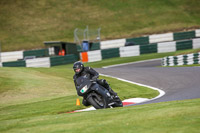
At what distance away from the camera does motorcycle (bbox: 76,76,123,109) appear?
31.1ft

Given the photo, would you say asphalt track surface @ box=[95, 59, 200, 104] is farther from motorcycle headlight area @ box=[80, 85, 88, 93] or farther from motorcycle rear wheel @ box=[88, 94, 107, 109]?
motorcycle headlight area @ box=[80, 85, 88, 93]

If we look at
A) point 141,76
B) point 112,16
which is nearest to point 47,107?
point 141,76

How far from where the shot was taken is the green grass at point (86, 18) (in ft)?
132

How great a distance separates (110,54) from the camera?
30328mm

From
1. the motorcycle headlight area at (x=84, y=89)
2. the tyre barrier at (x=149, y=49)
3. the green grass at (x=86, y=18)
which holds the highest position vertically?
the green grass at (x=86, y=18)

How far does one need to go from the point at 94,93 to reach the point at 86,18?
34.5 metres

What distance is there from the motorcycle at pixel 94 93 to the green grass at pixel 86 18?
29.8 metres

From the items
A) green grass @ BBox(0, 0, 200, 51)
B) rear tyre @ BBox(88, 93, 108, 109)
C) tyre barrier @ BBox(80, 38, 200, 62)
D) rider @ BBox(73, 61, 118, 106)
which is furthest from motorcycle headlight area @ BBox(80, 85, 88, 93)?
green grass @ BBox(0, 0, 200, 51)

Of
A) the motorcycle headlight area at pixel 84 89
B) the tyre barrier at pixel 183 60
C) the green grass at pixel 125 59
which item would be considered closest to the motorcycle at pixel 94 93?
the motorcycle headlight area at pixel 84 89

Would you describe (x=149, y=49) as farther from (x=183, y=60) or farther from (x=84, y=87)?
(x=84, y=87)

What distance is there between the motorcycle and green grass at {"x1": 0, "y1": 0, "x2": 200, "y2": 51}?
29847 millimetres

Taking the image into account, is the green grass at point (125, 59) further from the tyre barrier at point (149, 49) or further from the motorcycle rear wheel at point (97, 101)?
the motorcycle rear wheel at point (97, 101)

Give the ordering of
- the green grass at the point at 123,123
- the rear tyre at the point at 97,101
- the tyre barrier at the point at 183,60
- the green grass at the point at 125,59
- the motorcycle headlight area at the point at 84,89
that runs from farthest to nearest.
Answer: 1. the green grass at the point at 125,59
2. the tyre barrier at the point at 183,60
3. the rear tyre at the point at 97,101
4. the motorcycle headlight area at the point at 84,89
5. the green grass at the point at 123,123

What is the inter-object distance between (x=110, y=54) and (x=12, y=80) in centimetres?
1418
